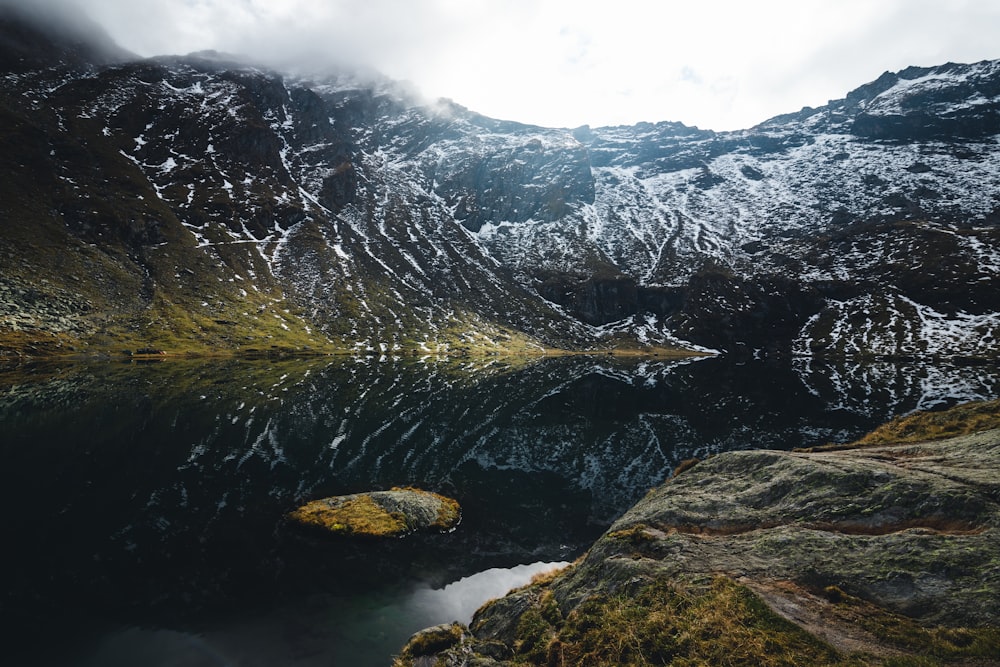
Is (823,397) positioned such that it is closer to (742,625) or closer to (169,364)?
(742,625)

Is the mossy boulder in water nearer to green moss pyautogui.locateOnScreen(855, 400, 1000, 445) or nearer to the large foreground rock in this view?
the large foreground rock

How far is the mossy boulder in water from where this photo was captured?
29.4 meters

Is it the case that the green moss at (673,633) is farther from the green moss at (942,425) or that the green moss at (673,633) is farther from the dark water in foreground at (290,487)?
the green moss at (942,425)

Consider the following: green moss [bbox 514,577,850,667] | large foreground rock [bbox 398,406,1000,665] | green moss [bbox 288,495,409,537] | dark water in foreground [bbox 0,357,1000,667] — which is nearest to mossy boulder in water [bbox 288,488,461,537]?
green moss [bbox 288,495,409,537]

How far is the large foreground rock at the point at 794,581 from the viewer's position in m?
9.75

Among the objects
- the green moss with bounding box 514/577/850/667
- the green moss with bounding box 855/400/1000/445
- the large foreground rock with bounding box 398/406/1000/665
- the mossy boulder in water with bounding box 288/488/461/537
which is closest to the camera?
the large foreground rock with bounding box 398/406/1000/665

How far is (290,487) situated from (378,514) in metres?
10.7

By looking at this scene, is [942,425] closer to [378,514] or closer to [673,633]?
[673,633]

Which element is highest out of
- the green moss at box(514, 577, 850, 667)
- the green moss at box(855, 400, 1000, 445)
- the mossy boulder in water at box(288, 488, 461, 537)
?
the green moss at box(514, 577, 850, 667)

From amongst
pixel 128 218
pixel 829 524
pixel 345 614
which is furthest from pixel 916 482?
pixel 128 218

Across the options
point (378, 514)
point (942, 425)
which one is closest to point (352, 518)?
point (378, 514)

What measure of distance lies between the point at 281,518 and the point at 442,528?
11022 millimetres

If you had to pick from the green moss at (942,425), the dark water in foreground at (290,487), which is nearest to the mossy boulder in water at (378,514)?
the dark water in foreground at (290,487)

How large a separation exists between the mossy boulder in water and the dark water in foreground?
1.15 meters
